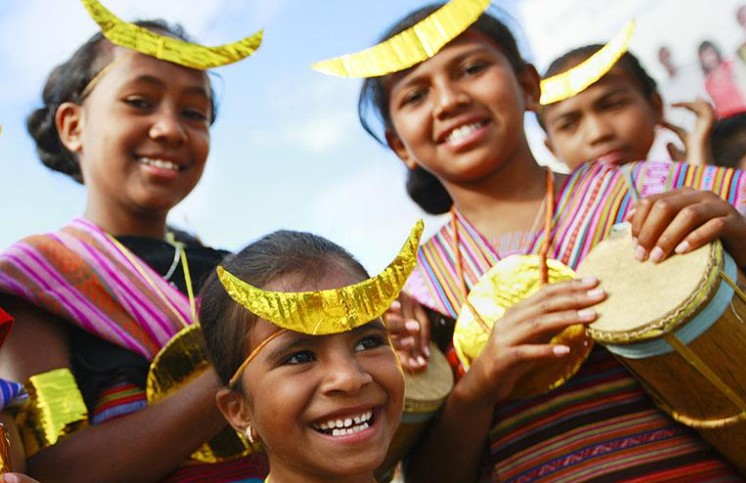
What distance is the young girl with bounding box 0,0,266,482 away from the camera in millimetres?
2324

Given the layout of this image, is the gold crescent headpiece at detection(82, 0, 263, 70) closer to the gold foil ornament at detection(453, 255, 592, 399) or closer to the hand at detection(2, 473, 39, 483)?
the gold foil ornament at detection(453, 255, 592, 399)

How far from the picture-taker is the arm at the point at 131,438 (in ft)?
7.57

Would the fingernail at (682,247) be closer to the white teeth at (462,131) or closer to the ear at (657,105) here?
the white teeth at (462,131)

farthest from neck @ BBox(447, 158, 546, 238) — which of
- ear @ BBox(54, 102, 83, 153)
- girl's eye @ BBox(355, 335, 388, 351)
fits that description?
ear @ BBox(54, 102, 83, 153)

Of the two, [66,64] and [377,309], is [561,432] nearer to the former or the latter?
[377,309]

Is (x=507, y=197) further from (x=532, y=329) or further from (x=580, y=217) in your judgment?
(x=532, y=329)

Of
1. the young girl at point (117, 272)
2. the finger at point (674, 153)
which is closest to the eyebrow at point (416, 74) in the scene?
the young girl at point (117, 272)

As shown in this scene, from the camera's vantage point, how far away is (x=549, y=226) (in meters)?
2.62

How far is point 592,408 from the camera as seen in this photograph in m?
2.41

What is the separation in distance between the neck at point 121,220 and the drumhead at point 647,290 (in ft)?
4.47

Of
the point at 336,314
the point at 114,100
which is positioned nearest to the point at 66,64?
the point at 114,100

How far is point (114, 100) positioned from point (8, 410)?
3.43 ft

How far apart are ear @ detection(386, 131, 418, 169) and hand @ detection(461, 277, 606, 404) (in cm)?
84

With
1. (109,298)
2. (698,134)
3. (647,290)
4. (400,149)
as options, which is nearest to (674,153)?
(698,134)
